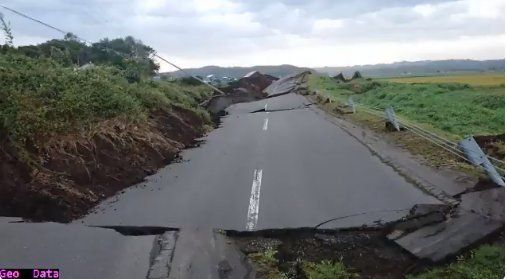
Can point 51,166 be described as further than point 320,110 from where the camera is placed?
No

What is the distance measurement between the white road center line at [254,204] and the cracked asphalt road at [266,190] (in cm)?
1

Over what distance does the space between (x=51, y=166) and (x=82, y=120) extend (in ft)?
6.89

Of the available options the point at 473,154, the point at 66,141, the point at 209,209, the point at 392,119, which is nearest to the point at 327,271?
the point at 209,209

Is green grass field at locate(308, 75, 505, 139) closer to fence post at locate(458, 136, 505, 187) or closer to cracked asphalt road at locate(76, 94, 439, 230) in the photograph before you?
fence post at locate(458, 136, 505, 187)

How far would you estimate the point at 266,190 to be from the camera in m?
8.45

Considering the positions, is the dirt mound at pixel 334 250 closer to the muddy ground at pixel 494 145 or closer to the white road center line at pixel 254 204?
the white road center line at pixel 254 204

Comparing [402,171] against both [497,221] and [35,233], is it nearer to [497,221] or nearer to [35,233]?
[497,221]

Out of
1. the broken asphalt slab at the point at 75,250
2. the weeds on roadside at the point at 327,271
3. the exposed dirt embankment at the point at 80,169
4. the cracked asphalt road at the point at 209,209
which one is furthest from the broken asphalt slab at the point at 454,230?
the exposed dirt embankment at the point at 80,169

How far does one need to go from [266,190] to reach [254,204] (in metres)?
0.89

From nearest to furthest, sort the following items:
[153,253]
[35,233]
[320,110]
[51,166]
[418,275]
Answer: [418,275], [153,253], [35,233], [51,166], [320,110]

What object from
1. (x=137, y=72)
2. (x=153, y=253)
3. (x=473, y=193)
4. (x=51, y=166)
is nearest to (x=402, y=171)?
(x=473, y=193)

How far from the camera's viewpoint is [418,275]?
5109 mm

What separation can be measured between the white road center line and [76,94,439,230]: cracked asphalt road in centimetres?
1

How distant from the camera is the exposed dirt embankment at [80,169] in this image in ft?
23.1
